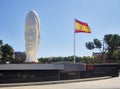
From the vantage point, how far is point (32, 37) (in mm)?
42562

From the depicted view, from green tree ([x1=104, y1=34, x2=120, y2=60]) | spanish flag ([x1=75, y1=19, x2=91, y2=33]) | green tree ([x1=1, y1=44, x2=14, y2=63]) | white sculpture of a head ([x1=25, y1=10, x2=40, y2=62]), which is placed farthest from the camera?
green tree ([x1=104, y1=34, x2=120, y2=60])

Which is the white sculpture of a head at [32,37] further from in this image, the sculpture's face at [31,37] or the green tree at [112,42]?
the green tree at [112,42]

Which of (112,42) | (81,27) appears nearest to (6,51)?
(112,42)

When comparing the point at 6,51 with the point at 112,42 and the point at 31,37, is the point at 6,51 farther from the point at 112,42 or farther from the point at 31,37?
the point at 31,37

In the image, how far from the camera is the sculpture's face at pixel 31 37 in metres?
42.6

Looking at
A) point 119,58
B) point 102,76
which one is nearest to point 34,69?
point 102,76

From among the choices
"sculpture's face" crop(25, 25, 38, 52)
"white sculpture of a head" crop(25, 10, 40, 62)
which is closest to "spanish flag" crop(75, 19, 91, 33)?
"white sculpture of a head" crop(25, 10, 40, 62)

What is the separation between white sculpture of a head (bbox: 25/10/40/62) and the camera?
139 feet

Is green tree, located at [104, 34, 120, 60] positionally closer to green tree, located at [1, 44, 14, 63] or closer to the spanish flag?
green tree, located at [1, 44, 14, 63]

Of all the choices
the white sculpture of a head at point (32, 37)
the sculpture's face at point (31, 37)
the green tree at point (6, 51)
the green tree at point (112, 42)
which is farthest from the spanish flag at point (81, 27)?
the green tree at point (112, 42)

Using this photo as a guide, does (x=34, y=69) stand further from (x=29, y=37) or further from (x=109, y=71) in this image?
(x=109, y=71)

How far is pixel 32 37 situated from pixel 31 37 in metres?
0.14

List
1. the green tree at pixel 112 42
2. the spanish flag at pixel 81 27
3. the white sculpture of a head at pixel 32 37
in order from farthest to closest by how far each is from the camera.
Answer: the green tree at pixel 112 42
the spanish flag at pixel 81 27
the white sculpture of a head at pixel 32 37

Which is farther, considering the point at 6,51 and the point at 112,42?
the point at 112,42
